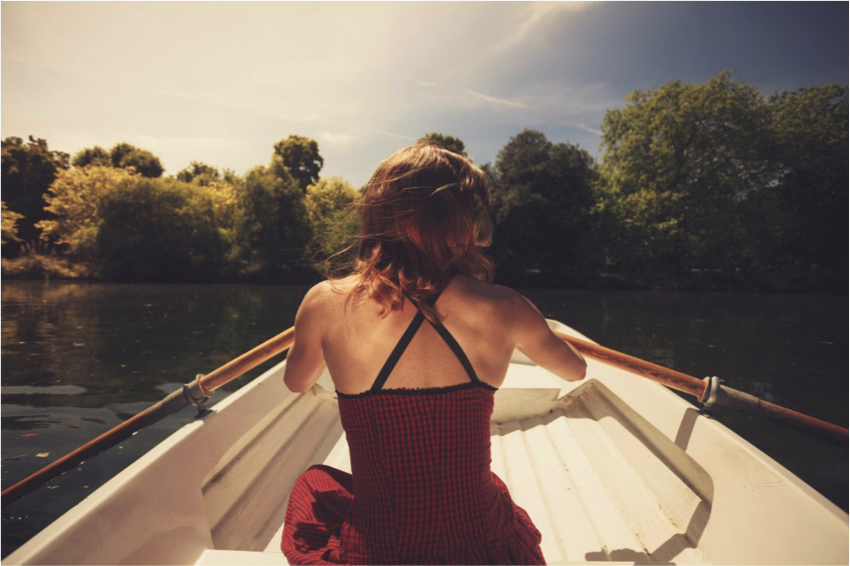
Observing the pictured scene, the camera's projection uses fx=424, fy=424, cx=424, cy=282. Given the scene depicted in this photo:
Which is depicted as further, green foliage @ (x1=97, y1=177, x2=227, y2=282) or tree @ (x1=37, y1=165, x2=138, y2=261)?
green foliage @ (x1=97, y1=177, x2=227, y2=282)

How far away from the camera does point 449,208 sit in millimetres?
1059

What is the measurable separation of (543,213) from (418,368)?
925 inches

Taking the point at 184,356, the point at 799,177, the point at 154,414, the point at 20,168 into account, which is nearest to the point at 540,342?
the point at 154,414

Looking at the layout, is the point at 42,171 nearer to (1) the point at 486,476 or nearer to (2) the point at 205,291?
(1) the point at 486,476

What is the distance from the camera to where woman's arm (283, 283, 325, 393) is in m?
1.10

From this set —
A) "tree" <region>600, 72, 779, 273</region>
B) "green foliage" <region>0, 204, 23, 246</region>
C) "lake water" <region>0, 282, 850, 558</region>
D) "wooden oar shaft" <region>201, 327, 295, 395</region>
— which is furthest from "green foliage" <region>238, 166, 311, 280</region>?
"wooden oar shaft" <region>201, 327, 295, 395</region>

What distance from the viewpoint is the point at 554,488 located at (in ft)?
7.57

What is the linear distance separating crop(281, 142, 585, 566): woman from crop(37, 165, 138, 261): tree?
85.2ft

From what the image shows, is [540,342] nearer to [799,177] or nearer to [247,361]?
[247,361]

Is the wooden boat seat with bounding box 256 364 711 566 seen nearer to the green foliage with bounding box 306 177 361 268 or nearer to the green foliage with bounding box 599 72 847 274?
the green foliage with bounding box 306 177 361 268

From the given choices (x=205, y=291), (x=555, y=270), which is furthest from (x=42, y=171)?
(x=555, y=270)

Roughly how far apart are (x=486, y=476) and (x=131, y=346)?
349 inches

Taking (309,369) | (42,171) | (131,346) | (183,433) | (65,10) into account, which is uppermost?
(65,10)

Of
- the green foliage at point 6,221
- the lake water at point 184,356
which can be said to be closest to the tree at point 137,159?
the lake water at point 184,356
